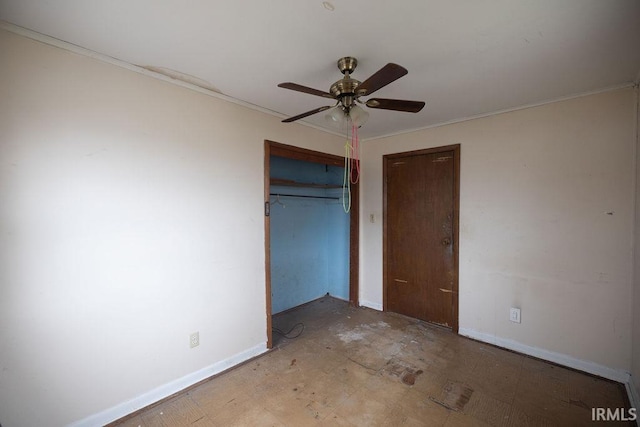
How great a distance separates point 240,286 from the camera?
2.32 m

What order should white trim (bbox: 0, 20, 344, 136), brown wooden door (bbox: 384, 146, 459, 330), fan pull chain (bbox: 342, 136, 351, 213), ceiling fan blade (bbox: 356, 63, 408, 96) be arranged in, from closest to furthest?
ceiling fan blade (bbox: 356, 63, 408, 96)
white trim (bbox: 0, 20, 344, 136)
brown wooden door (bbox: 384, 146, 459, 330)
fan pull chain (bbox: 342, 136, 351, 213)

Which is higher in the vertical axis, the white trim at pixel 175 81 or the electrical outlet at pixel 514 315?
the white trim at pixel 175 81

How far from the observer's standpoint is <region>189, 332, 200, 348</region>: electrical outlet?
2.03 m

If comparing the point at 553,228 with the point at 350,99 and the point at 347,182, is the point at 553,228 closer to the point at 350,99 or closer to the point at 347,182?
the point at 350,99

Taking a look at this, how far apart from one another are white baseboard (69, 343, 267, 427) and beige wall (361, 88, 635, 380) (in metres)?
2.17

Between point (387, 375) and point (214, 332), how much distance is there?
1.39 m

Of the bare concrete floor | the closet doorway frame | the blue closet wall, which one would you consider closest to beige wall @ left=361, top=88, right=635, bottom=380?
the bare concrete floor

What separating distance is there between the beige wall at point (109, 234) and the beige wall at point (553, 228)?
2211 millimetres

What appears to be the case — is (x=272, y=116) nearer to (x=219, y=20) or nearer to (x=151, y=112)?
(x=151, y=112)

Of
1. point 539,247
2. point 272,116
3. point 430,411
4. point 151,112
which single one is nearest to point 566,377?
point 539,247

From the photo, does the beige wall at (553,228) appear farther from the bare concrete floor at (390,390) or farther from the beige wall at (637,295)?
the bare concrete floor at (390,390)

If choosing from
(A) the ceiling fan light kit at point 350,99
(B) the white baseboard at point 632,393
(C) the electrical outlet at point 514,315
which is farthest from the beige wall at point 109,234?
(B) the white baseboard at point 632,393

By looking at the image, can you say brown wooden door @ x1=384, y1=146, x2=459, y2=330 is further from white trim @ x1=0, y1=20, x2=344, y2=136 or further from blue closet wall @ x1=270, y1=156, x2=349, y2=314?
white trim @ x1=0, y1=20, x2=344, y2=136

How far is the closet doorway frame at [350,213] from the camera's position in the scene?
8.15ft
